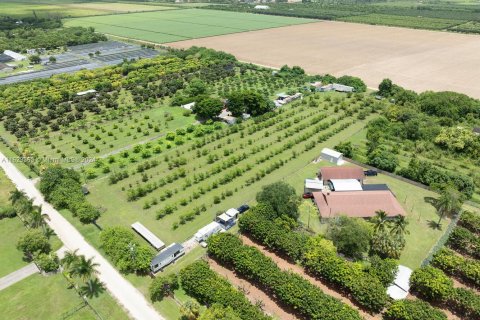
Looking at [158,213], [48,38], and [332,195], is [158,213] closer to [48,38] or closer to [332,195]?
[332,195]

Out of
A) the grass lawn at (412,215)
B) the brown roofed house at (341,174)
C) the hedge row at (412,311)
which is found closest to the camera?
the hedge row at (412,311)

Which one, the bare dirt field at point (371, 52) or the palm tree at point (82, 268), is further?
the bare dirt field at point (371, 52)

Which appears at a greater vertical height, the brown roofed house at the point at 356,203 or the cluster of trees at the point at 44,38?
the brown roofed house at the point at 356,203

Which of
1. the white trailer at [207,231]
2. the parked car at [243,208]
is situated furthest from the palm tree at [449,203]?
the white trailer at [207,231]

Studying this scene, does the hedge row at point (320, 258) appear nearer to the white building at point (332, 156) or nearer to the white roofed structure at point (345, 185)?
the white roofed structure at point (345, 185)

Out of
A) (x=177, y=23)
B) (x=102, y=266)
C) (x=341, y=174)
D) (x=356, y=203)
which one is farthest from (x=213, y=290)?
(x=177, y=23)

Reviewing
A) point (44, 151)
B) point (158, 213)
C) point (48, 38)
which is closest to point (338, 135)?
point (158, 213)

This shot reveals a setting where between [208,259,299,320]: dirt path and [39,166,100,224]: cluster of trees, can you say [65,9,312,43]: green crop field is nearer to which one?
[39,166,100,224]: cluster of trees
